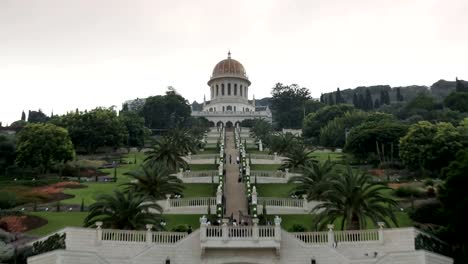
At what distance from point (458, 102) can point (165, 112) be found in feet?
235

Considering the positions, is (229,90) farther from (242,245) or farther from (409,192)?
(242,245)

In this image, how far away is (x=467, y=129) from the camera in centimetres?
6450

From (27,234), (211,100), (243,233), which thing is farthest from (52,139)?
(211,100)

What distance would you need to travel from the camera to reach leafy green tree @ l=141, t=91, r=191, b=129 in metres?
124

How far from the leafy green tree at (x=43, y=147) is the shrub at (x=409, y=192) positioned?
40.6 metres

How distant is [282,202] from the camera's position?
40000 millimetres

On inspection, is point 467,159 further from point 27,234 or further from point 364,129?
point 364,129

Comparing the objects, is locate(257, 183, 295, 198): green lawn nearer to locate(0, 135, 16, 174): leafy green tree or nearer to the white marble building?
the white marble building

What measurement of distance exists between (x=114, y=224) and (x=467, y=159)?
22605 millimetres

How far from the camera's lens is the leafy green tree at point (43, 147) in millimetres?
60812

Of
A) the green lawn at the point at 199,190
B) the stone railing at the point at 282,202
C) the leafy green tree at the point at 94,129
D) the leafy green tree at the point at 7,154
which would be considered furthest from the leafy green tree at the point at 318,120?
the stone railing at the point at 282,202

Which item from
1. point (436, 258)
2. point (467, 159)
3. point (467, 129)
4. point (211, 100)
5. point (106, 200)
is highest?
point (211, 100)

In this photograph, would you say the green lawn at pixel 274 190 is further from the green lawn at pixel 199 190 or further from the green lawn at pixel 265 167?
the green lawn at pixel 265 167

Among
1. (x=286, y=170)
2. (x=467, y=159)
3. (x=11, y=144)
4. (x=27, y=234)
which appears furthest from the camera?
(x=11, y=144)
